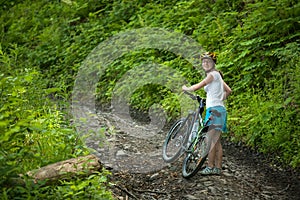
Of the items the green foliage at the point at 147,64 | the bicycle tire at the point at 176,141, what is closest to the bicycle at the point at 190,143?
the bicycle tire at the point at 176,141

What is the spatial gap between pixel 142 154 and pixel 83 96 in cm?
497

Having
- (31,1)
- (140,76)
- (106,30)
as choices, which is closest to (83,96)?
(140,76)

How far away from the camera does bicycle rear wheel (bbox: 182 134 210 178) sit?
253 inches

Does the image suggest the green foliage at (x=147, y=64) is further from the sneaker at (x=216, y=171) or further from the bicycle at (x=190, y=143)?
the bicycle at (x=190, y=143)

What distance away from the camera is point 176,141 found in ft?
23.7

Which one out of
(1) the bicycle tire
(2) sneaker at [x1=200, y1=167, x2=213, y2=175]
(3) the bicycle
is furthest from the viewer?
(1) the bicycle tire

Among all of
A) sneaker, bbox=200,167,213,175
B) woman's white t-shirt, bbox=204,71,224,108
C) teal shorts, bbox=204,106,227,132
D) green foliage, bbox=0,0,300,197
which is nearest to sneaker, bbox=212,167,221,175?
sneaker, bbox=200,167,213,175

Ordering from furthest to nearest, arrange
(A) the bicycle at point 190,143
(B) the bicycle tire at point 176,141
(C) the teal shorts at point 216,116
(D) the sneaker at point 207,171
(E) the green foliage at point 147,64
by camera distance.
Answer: (B) the bicycle tire at point 176,141 → (D) the sneaker at point 207,171 → (A) the bicycle at point 190,143 → (C) the teal shorts at point 216,116 → (E) the green foliage at point 147,64

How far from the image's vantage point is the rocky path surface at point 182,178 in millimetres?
6258

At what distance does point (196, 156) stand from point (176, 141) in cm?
64

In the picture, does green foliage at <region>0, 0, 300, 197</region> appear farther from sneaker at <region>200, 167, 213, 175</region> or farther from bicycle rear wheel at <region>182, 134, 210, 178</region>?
bicycle rear wheel at <region>182, 134, 210, 178</region>

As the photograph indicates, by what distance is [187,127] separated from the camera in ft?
22.6

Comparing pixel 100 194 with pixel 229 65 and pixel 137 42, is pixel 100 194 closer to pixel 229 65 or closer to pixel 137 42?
pixel 229 65

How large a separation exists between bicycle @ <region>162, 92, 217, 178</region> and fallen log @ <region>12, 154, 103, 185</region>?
186cm
